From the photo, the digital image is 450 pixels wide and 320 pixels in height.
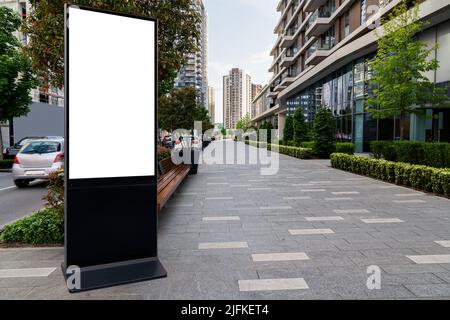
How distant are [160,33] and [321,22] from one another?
31779mm

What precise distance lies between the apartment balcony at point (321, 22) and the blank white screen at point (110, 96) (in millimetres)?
34633

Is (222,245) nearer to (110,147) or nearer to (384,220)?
(110,147)

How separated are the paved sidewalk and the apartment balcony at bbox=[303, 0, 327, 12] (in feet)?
115

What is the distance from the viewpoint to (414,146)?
11.6 m

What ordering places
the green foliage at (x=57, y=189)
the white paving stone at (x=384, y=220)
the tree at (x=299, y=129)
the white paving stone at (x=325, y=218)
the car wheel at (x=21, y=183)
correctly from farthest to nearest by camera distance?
the tree at (x=299, y=129) → the car wheel at (x=21, y=183) → the white paving stone at (x=325, y=218) → the white paving stone at (x=384, y=220) → the green foliage at (x=57, y=189)

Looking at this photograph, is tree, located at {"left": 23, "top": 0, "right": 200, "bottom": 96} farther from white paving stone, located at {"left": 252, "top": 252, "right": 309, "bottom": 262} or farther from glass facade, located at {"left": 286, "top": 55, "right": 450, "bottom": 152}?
glass facade, located at {"left": 286, "top": 55, "right": 450, "bottom": 152}

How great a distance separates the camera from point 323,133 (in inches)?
891

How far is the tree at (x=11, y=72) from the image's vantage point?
17856mm

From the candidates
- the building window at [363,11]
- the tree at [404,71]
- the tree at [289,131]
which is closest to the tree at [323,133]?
the tree at [404,71]

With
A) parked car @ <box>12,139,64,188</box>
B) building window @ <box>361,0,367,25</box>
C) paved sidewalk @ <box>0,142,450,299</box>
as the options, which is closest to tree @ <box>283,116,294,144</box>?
building window @ <box>361,0,367,25</box>

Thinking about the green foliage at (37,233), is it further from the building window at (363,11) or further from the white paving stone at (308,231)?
the building window at (363,11)

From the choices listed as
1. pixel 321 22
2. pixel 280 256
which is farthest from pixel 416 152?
pixel 321 22
